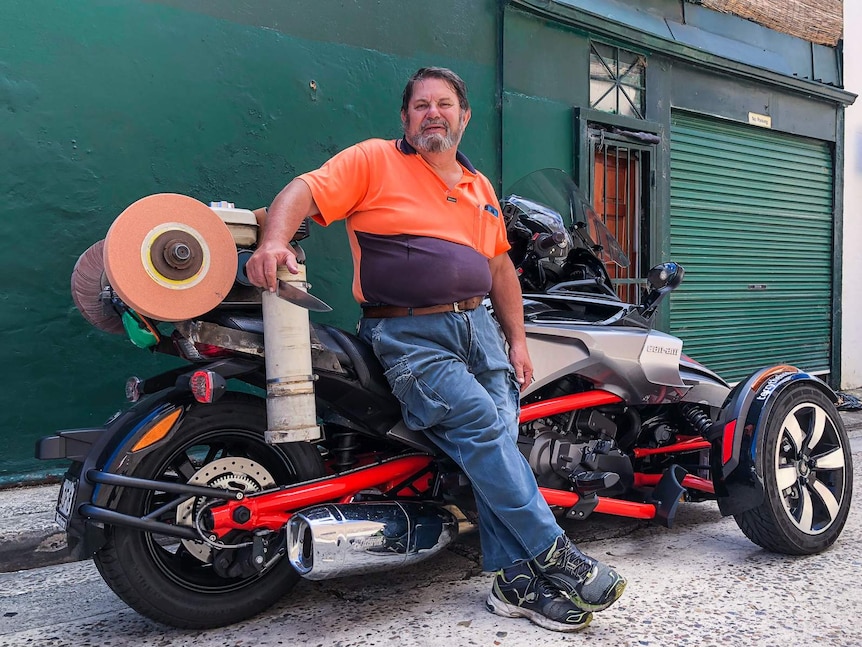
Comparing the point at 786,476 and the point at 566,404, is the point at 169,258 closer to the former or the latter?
the point at 566,404

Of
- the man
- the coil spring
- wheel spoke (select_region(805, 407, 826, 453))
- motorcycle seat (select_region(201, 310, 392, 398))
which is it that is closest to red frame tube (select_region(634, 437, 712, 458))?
the coil spring

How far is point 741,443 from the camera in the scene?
2949mm

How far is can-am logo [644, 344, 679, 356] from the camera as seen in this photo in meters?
3.02

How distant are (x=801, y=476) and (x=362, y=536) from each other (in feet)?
6.60

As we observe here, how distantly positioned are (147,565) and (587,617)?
1.41 m

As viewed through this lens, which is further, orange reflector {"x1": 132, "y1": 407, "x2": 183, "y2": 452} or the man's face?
the man's face

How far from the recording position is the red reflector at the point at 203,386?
2066 millimetres

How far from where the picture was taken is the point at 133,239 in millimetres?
1974

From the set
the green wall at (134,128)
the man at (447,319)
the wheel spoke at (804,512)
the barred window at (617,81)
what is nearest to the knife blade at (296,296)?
the man at (447,319)

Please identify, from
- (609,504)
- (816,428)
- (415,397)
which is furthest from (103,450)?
(816,428)

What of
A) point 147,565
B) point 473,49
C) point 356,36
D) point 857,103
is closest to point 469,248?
point 147,565

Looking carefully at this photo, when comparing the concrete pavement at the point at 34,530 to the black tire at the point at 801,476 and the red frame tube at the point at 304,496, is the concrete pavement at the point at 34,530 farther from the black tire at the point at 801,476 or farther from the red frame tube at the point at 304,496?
the red frame tube at the point at 304,496

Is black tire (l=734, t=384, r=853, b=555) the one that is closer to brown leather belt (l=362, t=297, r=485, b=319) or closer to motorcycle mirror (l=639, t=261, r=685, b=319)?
motorcycle mirror (l=639, t=261, r=685, b=319)

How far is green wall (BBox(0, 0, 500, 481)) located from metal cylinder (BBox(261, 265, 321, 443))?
245cm
